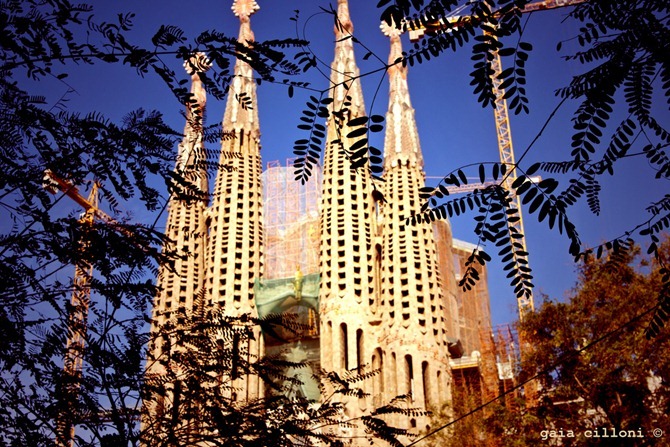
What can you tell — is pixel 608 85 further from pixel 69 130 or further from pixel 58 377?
pixel 58 377

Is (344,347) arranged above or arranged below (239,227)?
below

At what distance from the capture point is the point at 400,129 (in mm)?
28328

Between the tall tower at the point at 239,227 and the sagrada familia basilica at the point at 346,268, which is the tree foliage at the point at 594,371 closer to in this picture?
the sagrada familia basilica at the point at 346,268

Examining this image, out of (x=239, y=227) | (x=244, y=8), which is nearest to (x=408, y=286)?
(x=239, y=227)

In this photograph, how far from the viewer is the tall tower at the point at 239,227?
85.7ft

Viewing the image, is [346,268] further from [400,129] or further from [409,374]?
[400,129]

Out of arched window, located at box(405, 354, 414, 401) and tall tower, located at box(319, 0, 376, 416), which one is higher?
tall tower, located at box(319, 0, 376, 416)

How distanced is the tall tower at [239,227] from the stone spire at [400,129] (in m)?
4.66

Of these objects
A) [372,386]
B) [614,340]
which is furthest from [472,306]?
[614,340]

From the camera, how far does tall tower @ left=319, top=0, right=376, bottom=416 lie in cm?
2450

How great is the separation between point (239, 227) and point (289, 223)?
318 inches

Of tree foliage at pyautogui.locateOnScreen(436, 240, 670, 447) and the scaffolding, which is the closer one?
tree foliage at pyautogui.locateOnScreen(436, 240, 670, 447)

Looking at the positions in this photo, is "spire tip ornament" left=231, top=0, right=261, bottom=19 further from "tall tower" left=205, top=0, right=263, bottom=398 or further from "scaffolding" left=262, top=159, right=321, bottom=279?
"scaffolding" left=262, top=159, right=321, bottom=279

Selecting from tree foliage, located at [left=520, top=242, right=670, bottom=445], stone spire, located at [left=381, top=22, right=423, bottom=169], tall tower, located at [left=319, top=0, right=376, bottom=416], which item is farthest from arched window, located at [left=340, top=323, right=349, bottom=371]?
tree foliage, located at [left=520, top=242, right=670, bottom=445]
